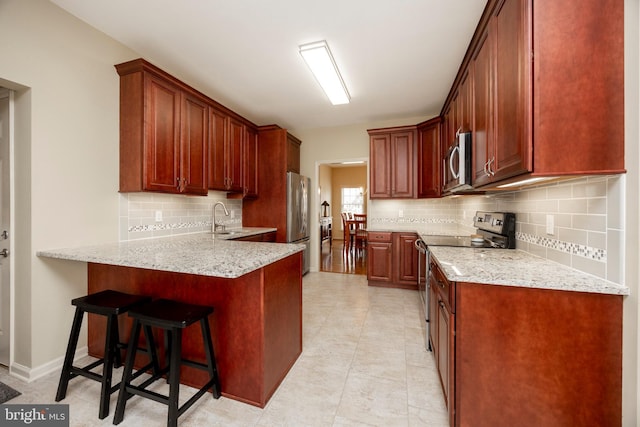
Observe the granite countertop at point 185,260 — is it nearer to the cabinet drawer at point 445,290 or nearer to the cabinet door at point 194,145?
the cabinet drawer at point 445,290

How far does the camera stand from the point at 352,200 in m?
9.31

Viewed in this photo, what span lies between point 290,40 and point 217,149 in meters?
1.55

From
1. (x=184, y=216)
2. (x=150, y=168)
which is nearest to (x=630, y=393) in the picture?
(x=150, y=168)

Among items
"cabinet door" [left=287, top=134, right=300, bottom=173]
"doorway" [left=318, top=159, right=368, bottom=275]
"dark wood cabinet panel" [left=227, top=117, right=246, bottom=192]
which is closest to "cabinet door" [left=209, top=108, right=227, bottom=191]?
"dark wood cabinet panel" [left=227, top=117, right=246, bottom=192]

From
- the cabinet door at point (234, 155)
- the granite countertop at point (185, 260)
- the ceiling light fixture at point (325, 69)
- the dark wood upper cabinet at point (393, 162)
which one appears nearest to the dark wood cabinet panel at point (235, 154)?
the cabinet door at point (234, 155)

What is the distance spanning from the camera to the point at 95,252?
5.77ft

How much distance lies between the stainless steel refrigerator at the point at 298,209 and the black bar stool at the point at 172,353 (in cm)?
254

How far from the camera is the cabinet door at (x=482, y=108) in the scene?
159 centimetres

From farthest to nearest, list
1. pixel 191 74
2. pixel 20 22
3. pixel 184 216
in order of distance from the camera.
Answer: pixel 184 216 → pixel 191 74 → pixel 20 22

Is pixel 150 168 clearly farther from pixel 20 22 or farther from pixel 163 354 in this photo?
pixel 163 354

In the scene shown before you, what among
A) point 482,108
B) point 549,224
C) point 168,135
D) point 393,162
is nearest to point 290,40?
point 168,135

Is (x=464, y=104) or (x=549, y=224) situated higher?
(x=464, y=104)

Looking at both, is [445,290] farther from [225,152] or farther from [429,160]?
[225,152]

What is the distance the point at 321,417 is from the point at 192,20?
2924mm
